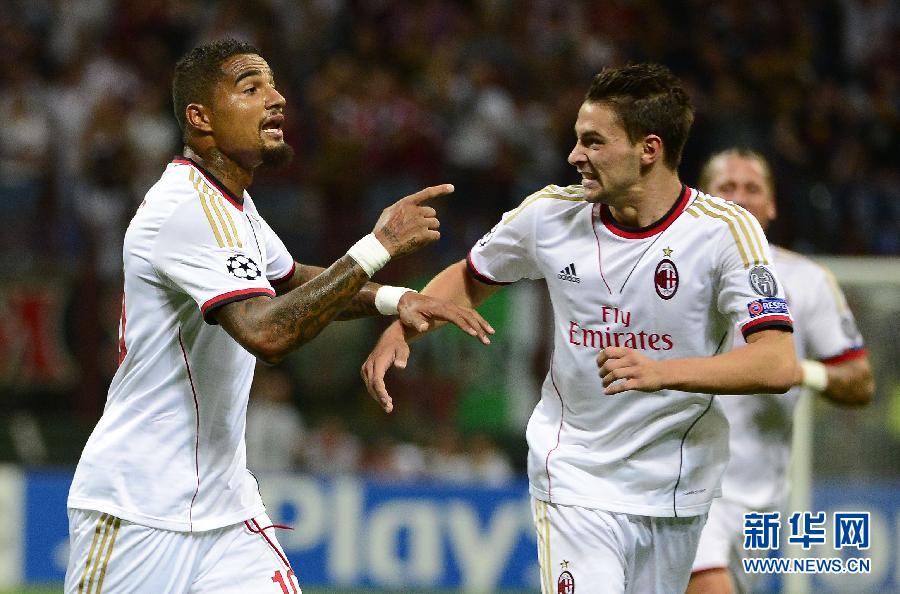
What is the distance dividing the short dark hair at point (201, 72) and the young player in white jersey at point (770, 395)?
2502 millimetres

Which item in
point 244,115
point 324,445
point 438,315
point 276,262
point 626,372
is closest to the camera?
point 626,372

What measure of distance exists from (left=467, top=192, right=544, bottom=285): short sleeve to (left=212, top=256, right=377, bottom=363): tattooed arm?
0.89m

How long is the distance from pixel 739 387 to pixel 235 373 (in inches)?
61.9

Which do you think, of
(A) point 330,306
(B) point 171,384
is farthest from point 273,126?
(B) point 171,384

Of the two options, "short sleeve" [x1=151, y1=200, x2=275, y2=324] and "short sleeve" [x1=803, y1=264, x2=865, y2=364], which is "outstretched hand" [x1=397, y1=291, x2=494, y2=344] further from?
"short sleeve" [x1=803, y1=264, x2=865, y2=364]

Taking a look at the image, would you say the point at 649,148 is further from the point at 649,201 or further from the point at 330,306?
the point at 330,306

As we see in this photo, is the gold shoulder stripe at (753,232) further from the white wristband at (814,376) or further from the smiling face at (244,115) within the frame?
the smiling face at (244,115)

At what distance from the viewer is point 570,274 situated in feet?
15.2

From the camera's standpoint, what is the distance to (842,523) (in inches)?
246

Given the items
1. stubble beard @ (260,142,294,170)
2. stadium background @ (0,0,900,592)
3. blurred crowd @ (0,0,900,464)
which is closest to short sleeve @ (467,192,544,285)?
stubble beard @ (260,142,294,170)

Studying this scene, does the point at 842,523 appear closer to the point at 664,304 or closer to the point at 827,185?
the point at 664,304

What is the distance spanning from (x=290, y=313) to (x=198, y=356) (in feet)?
1.53

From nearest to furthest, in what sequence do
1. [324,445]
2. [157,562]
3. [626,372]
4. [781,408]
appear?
[626,372]
[157,562]
[781,408]
[324,445]

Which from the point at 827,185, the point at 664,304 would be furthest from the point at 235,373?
the point at 827,185
